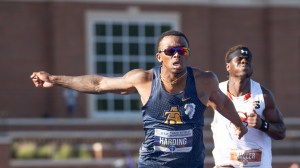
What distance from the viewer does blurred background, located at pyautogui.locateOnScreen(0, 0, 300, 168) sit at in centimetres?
3250

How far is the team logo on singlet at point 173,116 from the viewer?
26.6 ft

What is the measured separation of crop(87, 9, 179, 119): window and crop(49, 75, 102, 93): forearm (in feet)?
80.7

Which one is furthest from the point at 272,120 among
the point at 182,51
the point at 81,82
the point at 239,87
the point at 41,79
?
the point at 41,79

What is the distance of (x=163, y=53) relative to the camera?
8.16m

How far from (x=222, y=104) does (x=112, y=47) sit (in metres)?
25.5

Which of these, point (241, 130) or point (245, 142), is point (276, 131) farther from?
point (241, 130)

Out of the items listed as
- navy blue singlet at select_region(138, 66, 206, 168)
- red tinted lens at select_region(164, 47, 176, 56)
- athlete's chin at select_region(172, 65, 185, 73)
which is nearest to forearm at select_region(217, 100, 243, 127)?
navy blue singlet at select_region(138, 66, 206, 168)

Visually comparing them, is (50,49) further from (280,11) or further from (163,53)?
(163,53)

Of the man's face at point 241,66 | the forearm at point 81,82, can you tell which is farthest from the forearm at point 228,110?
the man's face at point 241,66

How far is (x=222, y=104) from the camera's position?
8.62 metres

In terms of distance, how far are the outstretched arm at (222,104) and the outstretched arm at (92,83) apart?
699 millimetres

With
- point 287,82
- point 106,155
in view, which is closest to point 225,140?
point 106,155

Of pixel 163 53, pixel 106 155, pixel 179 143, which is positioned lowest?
pixel 106 155

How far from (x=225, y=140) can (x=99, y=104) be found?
23635mm
